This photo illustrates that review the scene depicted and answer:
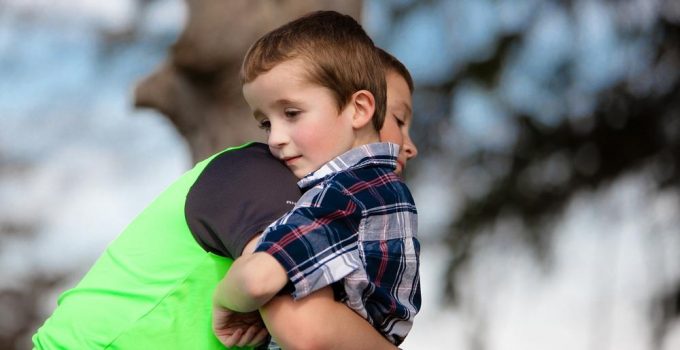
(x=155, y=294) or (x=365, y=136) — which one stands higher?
(x=365, y=136)

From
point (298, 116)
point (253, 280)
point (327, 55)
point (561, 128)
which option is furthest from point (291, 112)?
point (561, 128)

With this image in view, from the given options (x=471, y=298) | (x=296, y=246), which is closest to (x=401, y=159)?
(x=296, y=246)

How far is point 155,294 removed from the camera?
6.70 ft

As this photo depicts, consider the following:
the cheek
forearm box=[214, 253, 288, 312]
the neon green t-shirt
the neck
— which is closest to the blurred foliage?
the cheek

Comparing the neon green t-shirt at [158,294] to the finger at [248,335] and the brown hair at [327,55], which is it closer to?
the finger at [248,335]

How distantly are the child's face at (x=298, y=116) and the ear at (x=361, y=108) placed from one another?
46 mm

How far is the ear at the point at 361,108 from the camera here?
7.01 feet

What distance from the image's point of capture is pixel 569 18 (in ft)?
22.5

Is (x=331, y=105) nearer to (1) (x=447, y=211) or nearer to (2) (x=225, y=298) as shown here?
(2) (x=225, y=298)

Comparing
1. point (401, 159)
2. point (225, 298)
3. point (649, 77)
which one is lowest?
point (225, 298)

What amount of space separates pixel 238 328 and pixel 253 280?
20cm

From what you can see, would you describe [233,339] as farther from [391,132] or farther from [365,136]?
[391,132]

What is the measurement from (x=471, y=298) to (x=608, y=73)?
1.57 meters

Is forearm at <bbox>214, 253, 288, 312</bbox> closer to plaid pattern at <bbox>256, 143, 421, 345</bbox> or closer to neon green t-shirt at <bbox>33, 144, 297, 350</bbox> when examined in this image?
plaid pattern at <bbox>256, 143, 421, 345</bbox>
